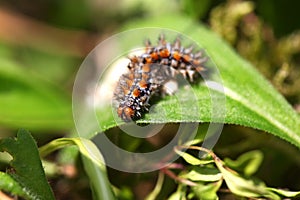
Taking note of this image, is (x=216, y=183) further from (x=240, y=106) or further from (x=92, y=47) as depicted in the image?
(x=92, y=47)

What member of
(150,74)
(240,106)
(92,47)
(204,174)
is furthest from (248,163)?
(92,47)

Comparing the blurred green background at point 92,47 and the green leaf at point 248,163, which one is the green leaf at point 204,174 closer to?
the green leaf at point 248,163

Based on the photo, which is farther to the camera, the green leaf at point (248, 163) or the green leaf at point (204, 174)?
the green leaf at point (248, 163)

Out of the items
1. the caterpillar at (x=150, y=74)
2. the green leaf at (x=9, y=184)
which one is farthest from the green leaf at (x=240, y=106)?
the green leaf at (x=9, y=184)

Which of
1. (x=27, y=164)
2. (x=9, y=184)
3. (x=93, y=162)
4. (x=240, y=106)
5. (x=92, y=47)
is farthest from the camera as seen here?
(x=92, y=47)

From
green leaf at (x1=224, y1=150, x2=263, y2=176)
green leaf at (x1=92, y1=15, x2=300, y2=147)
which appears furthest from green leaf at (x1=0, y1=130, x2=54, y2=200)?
green leaf at (x1=224, y1=150, x2=263, y2=176)

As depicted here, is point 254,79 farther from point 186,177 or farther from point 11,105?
point 11,105

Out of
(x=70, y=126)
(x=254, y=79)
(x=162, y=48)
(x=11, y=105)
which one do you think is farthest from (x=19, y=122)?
(x=254, y=79)
